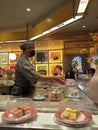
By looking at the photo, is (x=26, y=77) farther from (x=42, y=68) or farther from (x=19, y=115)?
(x=42, y=68)

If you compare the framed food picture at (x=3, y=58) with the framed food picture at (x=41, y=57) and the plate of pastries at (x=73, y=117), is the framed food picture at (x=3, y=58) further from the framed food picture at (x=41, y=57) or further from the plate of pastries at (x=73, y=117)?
the plate of pastries at (x=73, y=117)

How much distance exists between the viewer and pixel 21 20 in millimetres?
4891

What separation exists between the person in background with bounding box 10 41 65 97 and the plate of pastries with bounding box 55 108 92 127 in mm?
718

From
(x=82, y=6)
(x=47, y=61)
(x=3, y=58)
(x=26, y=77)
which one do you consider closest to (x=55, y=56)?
(x=47, y=61)

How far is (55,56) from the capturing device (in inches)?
258

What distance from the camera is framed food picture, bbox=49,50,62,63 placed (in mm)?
6496

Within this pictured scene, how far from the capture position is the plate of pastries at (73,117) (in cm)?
106

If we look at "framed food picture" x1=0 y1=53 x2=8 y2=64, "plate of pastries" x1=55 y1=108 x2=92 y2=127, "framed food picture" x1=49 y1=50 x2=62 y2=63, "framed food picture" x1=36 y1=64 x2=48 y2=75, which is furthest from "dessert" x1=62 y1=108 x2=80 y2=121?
"framed food picture" x1=0 y1=53 x2=8 y2=64

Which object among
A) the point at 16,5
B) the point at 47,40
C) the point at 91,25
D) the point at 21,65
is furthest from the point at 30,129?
the point at 47,40

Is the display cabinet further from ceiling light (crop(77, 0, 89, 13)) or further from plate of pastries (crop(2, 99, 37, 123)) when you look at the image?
plate of pastries (crop(2, 99, 37, 123))

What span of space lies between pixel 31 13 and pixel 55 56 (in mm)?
2489

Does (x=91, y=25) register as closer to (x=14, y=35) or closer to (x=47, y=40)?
(x=47, y=40)

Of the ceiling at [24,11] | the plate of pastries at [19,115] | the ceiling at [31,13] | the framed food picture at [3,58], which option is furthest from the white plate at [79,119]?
the framed food picture at [3,58]

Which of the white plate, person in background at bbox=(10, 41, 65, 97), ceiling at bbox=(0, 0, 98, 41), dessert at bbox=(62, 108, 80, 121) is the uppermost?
ceiling at bbox=(0, 0, 98, 41)
